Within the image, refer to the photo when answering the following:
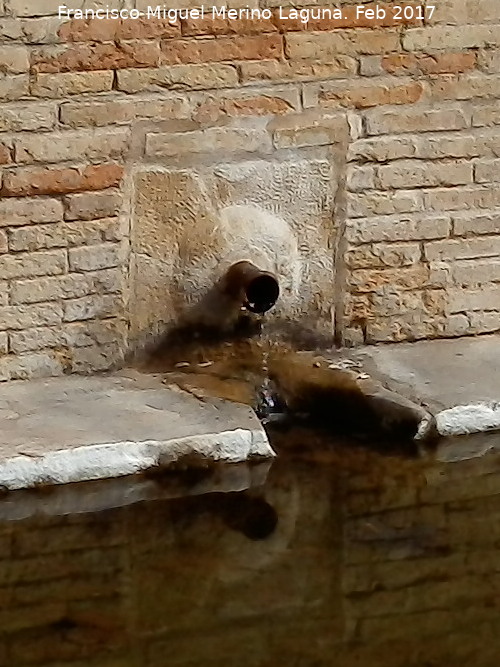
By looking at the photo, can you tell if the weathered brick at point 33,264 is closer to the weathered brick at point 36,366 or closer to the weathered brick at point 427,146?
the weathered brick at point 36,366

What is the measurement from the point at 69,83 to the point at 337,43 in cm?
66

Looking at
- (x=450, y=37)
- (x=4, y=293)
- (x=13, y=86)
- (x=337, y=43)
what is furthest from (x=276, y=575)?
(x=450, y=37)

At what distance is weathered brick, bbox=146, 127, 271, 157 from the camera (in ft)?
10.1

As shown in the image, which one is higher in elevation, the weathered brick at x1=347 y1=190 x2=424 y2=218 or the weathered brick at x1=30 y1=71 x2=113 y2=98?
the weathered brick at x1=30 y1=71 x2=113 y2=98

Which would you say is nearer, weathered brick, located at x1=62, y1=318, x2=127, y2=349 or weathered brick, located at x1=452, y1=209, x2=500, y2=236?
weathered brick, located at x1=62, y1=318, x2=127, y2=349

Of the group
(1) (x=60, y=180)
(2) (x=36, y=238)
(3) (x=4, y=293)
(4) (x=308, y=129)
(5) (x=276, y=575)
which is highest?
(4) (x=308, y=129)

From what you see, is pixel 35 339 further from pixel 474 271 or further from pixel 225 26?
pixel 474 271

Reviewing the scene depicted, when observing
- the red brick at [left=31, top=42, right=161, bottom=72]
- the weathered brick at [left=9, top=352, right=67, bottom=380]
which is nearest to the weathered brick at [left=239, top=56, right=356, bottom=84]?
the red brick at [left=31, top=42, right=161, bottom=72]

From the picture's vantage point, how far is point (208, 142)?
3105 millimetres

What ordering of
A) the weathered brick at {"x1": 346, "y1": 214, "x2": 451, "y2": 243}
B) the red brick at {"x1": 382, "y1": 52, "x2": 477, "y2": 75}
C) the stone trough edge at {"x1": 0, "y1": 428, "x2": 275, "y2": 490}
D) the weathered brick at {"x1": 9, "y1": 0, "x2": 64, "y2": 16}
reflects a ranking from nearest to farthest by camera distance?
the stone trough edge at {"x1": 0, "y1": 428, "x2": 275, "y2": 490}, the weathered brick at {"x1": 9, "y1": 0, "x2": 64, "y2": 16}, the red brick at {"x1": 382, "y1": 52, "x2": 477, "y2": 75}, the weathered brick at {"x1": 346, "y1": 214, "x2": 451, "y2": 243}

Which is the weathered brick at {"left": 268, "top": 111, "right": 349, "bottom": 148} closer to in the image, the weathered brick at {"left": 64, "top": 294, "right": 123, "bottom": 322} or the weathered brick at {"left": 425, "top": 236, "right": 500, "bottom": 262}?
the weathered brick at {"left": 425, "top": 236, "right": 500, "bottom": 262}

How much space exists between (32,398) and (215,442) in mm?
484

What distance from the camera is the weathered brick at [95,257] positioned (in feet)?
10.0

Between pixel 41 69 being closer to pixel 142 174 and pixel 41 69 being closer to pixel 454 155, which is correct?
pixel 142 174
